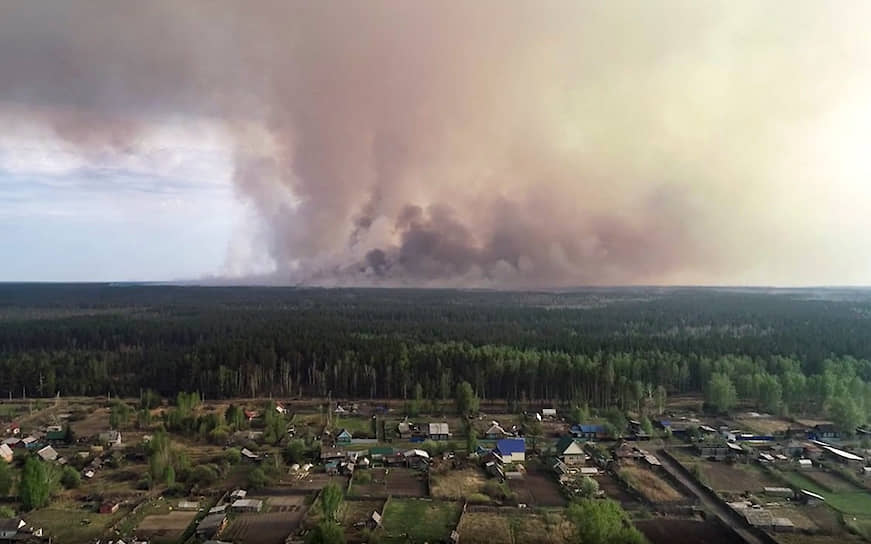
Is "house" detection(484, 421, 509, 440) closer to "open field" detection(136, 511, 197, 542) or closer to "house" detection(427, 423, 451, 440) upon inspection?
"house" detection(427, 423, 451, 440)

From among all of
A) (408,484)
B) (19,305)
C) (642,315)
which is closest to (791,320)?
(642,315)

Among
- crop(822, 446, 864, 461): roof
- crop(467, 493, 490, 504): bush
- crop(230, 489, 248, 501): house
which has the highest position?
crop(822, 446, 864, 461): roof

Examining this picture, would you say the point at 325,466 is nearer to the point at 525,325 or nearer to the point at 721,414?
the point at 721,414

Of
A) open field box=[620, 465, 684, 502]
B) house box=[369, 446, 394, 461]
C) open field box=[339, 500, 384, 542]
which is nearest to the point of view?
open field box=[339, 500, 384, 542]

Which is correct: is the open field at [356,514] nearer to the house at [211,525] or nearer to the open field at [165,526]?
the house at [211,525]

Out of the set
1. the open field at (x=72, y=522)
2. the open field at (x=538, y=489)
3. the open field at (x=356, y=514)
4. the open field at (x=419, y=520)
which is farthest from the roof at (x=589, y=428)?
the open field at (x=72, y=522)

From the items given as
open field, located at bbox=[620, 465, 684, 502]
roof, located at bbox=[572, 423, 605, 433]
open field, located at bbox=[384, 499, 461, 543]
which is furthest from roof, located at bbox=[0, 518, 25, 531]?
roof, located at bbox=[572, 423, 605, 433]
